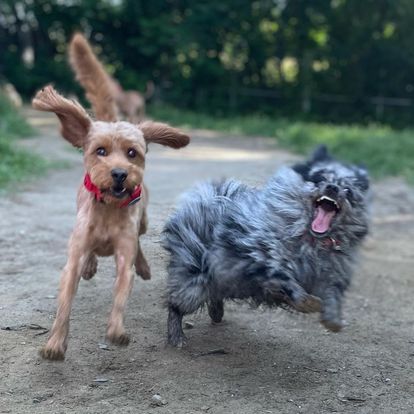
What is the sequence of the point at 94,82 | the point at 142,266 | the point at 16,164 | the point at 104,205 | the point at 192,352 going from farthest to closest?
the point at 16,164 → the point at 94,82 → the point at 142,266 → the point at 192,352 → the point at 104,205

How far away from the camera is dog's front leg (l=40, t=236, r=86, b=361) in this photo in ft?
11.9

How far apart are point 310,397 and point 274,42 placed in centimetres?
2218

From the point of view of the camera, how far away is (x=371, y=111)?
2411cm

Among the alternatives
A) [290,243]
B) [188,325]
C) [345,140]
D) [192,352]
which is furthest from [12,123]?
[290,243]

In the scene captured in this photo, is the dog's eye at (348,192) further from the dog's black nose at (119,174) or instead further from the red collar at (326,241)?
the dog's black nose at (119,174)

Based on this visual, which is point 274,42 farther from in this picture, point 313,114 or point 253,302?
point 253,302

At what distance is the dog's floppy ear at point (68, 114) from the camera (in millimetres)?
3930

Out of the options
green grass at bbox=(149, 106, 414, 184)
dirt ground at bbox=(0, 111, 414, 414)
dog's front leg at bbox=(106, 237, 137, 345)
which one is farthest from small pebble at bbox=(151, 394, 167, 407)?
green grass at bbox=(149, 106, 414, 184)

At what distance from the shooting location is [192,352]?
4.22m

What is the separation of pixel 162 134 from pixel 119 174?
25.9 inches

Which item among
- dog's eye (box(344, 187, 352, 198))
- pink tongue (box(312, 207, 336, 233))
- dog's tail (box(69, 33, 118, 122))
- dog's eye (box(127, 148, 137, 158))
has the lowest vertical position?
pink tongue (box(312, 207, 336, 233))

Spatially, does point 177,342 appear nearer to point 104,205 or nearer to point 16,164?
point 104,205

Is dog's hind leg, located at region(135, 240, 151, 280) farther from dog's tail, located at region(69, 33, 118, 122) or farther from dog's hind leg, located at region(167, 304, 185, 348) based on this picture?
dog's tail, located at region(69, 33, 118, 122)

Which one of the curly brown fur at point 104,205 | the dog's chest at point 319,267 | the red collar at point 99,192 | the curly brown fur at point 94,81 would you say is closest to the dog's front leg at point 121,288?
the curly brown fur at point 104,205
